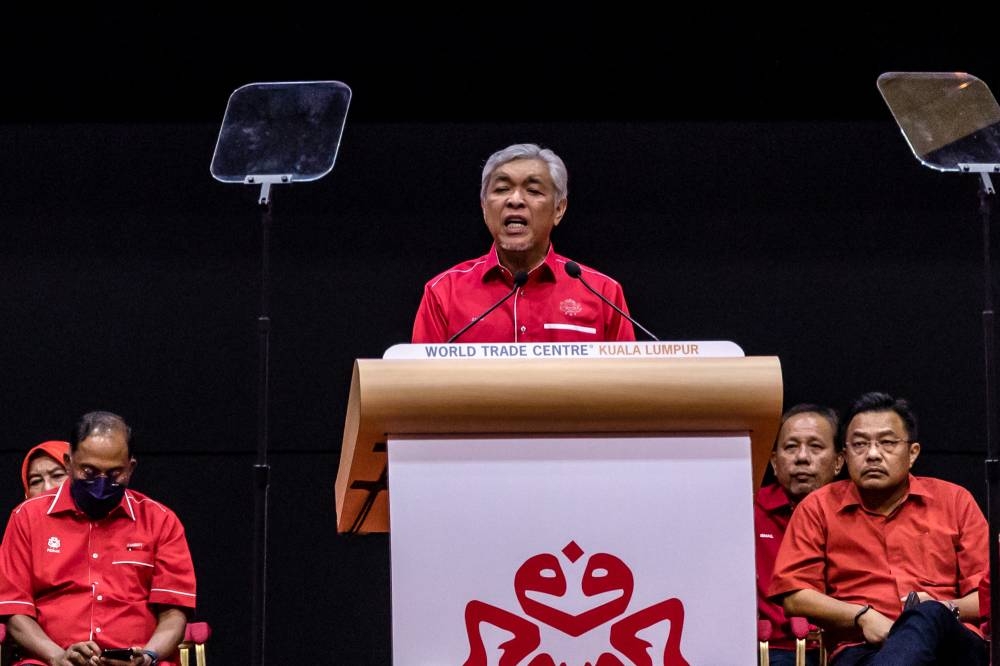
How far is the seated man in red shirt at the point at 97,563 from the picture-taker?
10.8 ft

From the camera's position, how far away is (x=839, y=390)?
421 cm

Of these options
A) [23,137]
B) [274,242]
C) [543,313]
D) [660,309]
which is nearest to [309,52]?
[274,242]

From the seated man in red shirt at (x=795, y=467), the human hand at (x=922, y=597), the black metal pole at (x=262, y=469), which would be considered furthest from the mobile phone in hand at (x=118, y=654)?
the human hand at (x=922, y=597)

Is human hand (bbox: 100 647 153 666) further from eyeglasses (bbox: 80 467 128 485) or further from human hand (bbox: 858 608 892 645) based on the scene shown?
human hand (bbox: 858 608 892 645)

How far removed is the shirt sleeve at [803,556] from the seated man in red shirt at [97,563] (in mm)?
1487

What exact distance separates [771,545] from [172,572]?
159 centimetres

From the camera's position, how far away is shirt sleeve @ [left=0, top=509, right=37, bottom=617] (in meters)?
3.24

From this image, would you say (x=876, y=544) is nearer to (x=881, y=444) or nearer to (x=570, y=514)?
(x=881, y=444)

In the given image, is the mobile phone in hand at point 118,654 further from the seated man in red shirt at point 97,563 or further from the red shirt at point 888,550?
the red shirt at point 888,550

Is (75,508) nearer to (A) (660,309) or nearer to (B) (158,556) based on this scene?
(B) (158,556)

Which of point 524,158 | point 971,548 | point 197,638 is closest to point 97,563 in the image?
point 197,638

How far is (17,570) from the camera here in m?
3.29

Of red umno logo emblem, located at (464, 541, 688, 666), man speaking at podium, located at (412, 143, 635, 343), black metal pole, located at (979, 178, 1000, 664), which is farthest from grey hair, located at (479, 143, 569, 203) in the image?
red umno logo emblem, located at (464, 541, 688, 666)

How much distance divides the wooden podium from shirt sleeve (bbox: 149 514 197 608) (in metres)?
1.66
